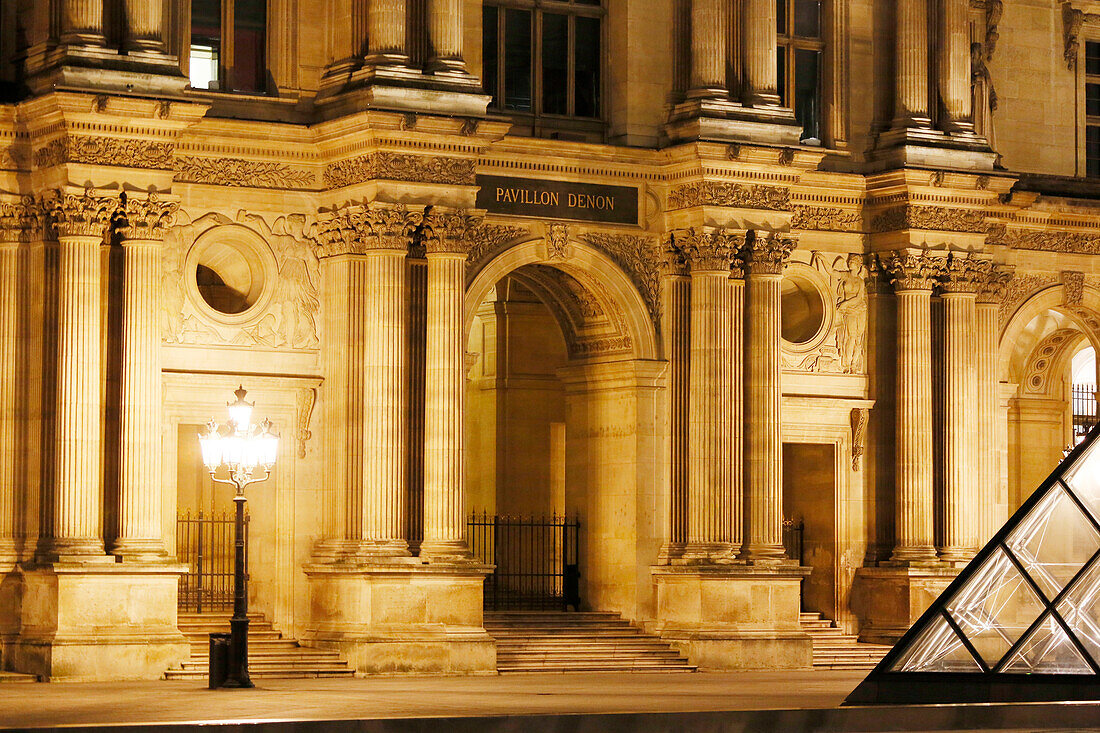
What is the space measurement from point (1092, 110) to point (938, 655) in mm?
19714

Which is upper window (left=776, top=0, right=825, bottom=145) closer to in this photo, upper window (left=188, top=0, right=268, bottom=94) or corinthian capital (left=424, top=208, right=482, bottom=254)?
corinthian capital (left=424, top=208, right=482, bottom=254)

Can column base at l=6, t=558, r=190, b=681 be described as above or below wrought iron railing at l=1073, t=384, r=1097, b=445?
below

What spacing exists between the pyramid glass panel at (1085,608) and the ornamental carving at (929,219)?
41.6 feet

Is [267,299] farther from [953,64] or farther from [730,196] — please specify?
[953,64]

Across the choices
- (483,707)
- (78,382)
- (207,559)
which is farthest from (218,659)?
(207,559)

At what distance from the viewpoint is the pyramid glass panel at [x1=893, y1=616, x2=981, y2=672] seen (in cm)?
2742

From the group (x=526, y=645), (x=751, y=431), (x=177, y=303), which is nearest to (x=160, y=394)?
(x=177, y=303)

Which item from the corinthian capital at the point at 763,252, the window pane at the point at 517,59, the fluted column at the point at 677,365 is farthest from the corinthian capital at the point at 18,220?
the corinthian capital at the point at 763,252

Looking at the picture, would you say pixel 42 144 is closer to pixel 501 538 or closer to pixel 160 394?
pixel 160 394

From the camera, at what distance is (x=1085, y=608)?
91.4 feet

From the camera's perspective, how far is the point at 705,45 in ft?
124

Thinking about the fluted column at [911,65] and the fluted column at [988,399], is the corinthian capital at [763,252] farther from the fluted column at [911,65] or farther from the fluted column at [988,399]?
the fluted column at [988,399]

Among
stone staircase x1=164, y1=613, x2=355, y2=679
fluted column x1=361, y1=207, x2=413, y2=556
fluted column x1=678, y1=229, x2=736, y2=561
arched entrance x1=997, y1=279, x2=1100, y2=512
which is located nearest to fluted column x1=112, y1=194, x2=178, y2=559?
stone staircase x1=164, y1=613, x2=355, y2=679

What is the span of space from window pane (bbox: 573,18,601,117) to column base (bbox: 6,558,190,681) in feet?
35.1
